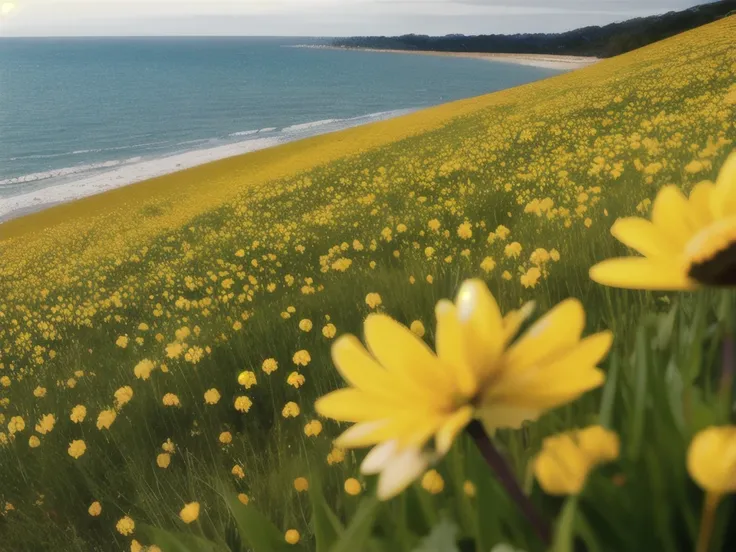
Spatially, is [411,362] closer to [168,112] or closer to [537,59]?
[168,112]

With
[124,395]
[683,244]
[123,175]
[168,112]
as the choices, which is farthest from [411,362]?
[168,112]

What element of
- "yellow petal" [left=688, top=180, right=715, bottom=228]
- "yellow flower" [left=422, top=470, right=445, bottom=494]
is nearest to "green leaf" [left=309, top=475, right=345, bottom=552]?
"yellow flower" [left=422, top=470, right=445, bottom=494]

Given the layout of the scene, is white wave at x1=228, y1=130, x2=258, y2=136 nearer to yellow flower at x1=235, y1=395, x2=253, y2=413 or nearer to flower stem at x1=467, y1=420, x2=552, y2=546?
yellow flower at x1=235, y1=395, x2=253, y2=413

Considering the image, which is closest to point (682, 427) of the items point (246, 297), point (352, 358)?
point (352, 358)

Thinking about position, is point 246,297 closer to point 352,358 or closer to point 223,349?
point 223,349

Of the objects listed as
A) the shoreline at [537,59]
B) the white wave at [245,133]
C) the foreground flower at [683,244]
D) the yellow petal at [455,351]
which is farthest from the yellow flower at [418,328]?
the shoreline at [537,59]

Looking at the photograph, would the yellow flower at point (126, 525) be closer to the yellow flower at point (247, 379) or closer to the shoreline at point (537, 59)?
the yellow flower at point (247, 379)
